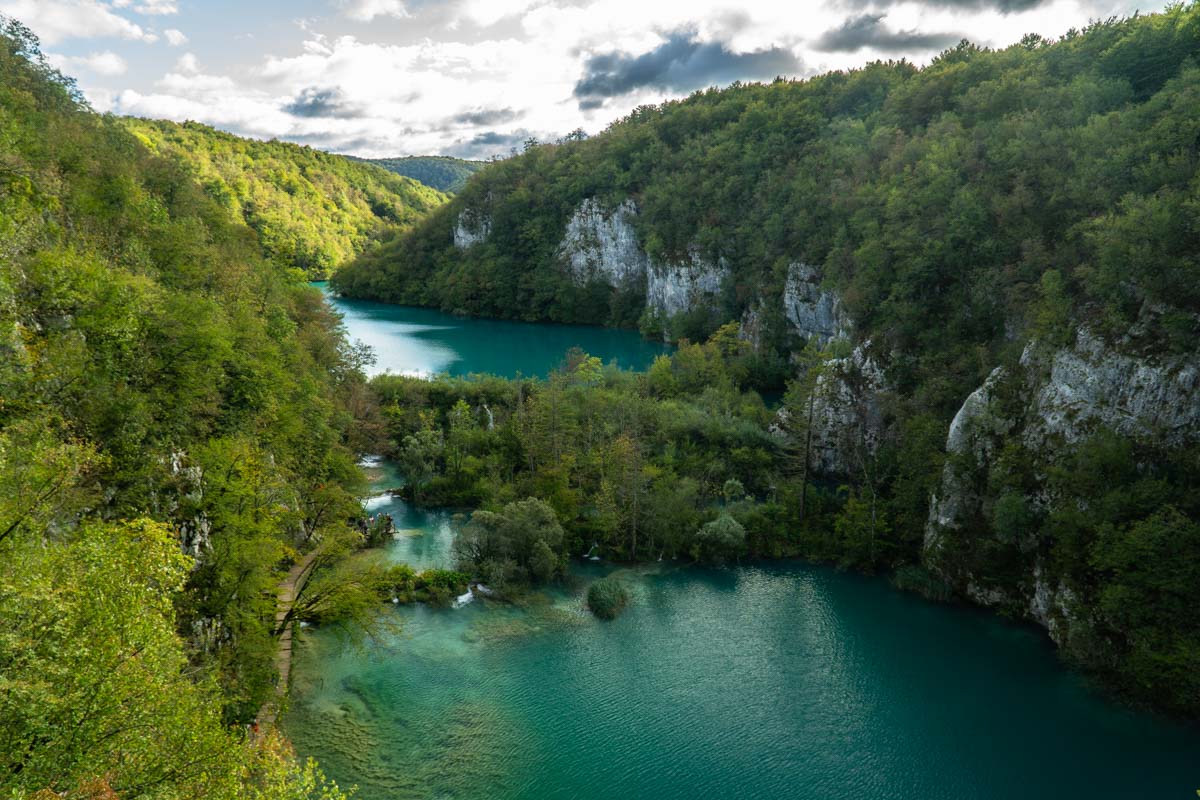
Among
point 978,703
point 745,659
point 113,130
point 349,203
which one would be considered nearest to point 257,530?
point 745,659

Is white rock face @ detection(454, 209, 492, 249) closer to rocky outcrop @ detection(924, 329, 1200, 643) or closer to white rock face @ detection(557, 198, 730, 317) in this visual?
white rock face @ detection(557, 198, 730, 317)

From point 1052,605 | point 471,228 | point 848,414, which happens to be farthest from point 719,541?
point 471,228

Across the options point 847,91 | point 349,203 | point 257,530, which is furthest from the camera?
point 349,203

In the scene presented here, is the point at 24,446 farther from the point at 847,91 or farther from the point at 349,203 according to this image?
the point at 349,203

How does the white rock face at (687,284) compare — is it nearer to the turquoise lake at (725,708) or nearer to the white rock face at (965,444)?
the white rock face at (965,444)

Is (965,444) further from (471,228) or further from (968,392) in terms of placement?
(471,228)
